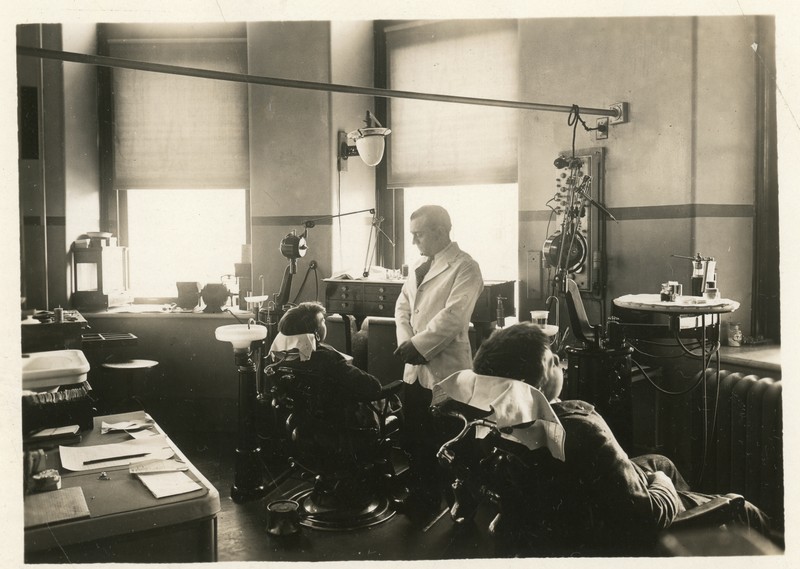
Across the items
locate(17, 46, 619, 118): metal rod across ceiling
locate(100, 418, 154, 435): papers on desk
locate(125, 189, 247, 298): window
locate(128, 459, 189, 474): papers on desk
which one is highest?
locate(17, 46, 619, 118): metal rod across ceiling

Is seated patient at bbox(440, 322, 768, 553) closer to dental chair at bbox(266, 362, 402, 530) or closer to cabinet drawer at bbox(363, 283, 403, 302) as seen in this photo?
dental chair at bbox(266, 362, 402, 530)

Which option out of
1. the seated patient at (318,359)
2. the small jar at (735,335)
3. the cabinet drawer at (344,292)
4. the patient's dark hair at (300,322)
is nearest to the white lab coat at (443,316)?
the seated patient at (318,359)

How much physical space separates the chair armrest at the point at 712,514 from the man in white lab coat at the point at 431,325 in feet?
4.84

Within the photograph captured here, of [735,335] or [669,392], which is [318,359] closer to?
[669,392]

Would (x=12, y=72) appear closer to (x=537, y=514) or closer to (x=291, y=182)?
(x=537, y=514)

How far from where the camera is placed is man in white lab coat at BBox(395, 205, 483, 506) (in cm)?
330

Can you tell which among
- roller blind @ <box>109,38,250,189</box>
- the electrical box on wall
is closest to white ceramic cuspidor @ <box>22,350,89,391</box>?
the electrical box on wall

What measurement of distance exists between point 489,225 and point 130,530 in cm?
353

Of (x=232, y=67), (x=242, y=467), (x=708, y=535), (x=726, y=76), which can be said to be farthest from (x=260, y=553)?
(x=232, y=67)

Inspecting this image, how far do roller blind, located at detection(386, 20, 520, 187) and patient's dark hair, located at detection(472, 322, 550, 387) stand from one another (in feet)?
9.53

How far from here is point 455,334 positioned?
3.32m

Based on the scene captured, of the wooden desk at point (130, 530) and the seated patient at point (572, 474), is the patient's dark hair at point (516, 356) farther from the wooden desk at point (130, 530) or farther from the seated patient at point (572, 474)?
the wooden desk at point (130, 530)

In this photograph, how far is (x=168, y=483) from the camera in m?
1.86

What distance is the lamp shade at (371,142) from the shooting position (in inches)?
176
